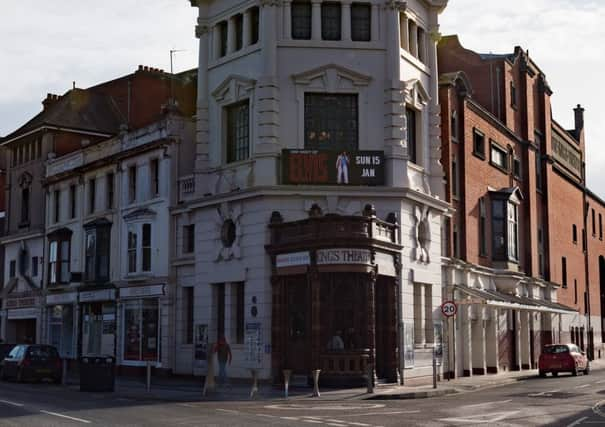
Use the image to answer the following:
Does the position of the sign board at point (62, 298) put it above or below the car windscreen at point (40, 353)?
above

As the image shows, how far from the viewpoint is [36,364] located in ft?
111

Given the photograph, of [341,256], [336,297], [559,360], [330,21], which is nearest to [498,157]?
[559,360]

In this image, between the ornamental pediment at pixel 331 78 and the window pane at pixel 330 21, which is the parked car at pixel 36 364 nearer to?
the ornamental pediment at pixel 331 78

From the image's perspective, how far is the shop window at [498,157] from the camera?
149 feet

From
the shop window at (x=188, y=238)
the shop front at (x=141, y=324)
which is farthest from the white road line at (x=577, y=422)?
the shop front at (x=141, y=324)

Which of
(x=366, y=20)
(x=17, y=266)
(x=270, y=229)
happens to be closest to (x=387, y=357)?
(x=270, y=229)

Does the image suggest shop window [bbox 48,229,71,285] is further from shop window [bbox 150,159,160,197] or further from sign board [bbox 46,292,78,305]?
shop window [bbox 150,159,160,197]

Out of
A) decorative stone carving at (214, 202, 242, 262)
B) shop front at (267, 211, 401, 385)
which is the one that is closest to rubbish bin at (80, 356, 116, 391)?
shop front at (267, 211, 401, 385)

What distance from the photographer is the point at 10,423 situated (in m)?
18.0

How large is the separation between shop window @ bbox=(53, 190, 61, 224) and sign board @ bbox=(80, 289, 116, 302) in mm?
5772

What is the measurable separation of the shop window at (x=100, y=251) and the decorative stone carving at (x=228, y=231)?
9289mm

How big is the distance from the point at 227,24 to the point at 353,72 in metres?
5.95

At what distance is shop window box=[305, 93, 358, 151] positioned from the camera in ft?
109

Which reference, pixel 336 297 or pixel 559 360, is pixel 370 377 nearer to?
pixel 336 297
